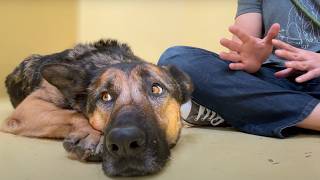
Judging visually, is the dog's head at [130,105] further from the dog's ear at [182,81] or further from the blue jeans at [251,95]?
the blue jeans at [251,95]

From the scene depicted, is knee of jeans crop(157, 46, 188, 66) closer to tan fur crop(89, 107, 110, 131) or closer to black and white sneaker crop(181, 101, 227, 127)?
black and white sneaker crop(181, 101, 227, 127)

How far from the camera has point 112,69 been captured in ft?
5.22

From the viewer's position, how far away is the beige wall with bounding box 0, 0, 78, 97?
2842 mm

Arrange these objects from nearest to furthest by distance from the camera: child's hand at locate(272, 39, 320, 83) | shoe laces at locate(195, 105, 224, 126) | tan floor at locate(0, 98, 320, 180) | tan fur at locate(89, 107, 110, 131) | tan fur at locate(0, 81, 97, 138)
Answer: tan floor at locate(0, 98, 320, 180), tan fur at locate(89, 107, 110, 131), tan fur at locate(0, 81, 97, 138), child's hand at locate(272, 39, 320, 83), shoe laces at locate(195, 105, 224, 126)

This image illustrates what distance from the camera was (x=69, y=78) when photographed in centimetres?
167

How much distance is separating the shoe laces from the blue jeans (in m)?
0.05

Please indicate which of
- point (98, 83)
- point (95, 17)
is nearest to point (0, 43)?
point (95, 17)

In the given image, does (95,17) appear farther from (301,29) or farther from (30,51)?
(301,29)

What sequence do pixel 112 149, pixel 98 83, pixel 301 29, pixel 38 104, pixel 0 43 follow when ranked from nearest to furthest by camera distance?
pixel 112 149
pixel 98 83
pixel 38 104
pixel 301 29
pixel 0 43

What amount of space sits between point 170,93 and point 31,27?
1.60 meters

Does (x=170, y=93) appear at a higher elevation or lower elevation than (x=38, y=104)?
higher

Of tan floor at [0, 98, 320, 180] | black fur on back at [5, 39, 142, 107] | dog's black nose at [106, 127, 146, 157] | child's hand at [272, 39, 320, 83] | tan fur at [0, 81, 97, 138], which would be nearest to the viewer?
dog's black nose at [106, 127, 146, 157]

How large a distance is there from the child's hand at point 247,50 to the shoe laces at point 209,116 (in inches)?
8.7

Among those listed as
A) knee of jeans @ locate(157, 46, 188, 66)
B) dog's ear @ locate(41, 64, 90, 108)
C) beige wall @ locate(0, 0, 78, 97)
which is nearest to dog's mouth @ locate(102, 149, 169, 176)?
dog's ear @ locate(41, 64, 90, 108)
